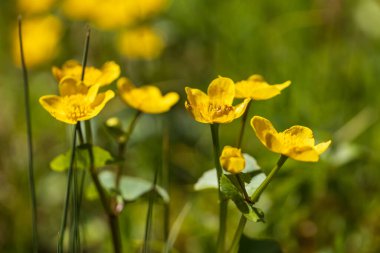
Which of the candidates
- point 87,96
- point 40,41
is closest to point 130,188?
point 87,96

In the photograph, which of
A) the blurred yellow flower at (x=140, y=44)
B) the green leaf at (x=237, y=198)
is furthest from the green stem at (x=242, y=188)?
the blurred yellow flower at (x=140, y=44)

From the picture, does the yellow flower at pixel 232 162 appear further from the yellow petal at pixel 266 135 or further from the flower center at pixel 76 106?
the flower center at pixel 76 106

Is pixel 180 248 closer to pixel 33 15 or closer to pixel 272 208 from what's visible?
pixel 272 208

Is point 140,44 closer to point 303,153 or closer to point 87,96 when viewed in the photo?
point 87,96

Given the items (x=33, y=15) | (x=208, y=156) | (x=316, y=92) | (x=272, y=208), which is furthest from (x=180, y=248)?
(x=33, y=15)

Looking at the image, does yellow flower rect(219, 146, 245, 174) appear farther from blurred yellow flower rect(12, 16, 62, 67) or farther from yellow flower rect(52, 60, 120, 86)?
blurred yellow flower rect(12, 16, 62, 67)

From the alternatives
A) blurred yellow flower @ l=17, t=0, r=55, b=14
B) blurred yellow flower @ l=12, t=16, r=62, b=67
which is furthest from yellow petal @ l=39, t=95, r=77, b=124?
blurred yellow flower @ l=17, t=0, r=55, b=14
